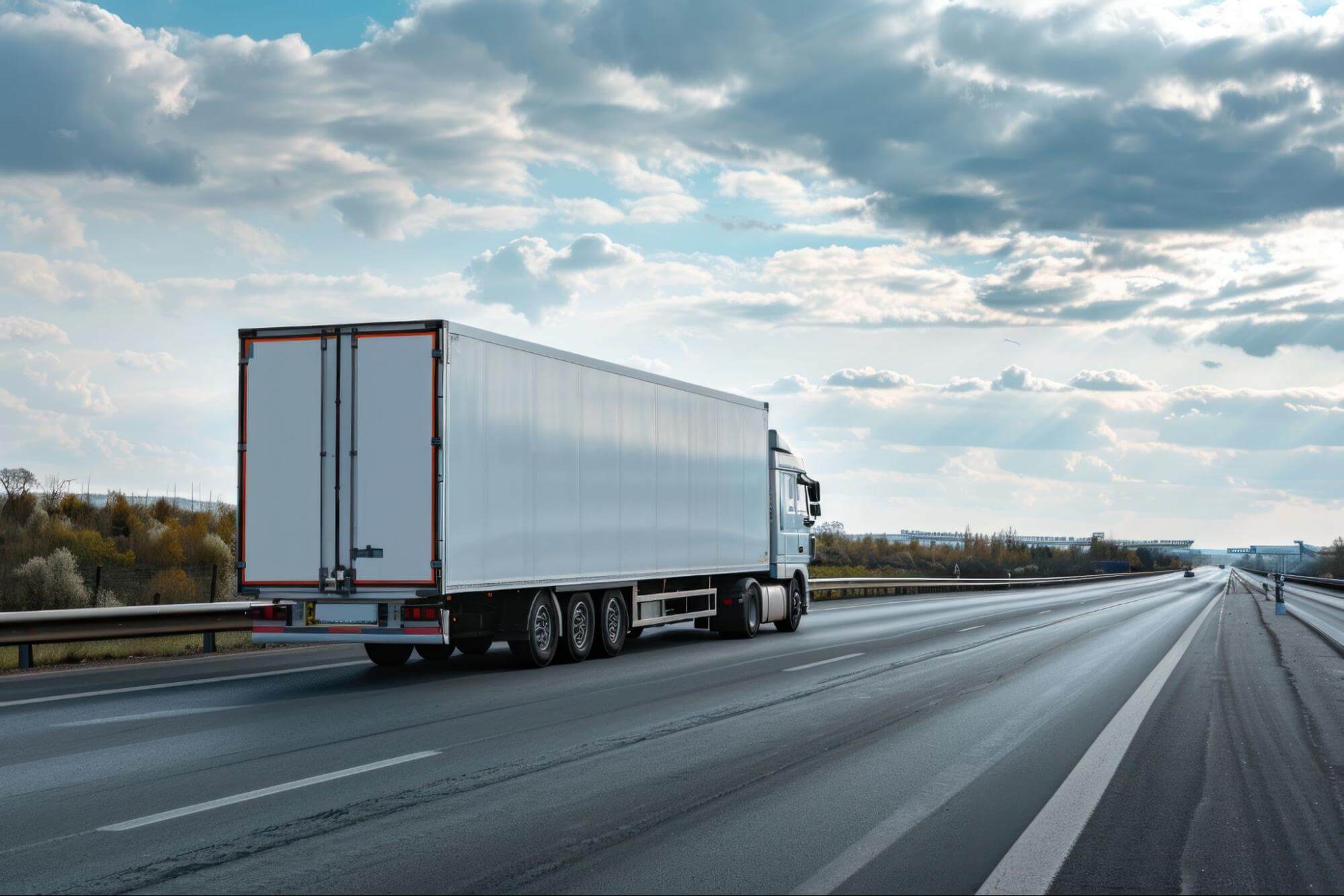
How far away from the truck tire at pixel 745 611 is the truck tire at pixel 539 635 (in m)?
5.97

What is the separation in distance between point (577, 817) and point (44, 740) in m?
5.04

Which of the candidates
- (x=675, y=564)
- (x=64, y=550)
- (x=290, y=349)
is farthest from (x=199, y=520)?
(x=290, y=349)

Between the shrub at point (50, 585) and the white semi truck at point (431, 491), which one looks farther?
the shrub at point (50, 585)

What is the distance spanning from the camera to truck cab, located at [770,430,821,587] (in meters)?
22.8

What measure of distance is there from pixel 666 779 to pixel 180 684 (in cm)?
757

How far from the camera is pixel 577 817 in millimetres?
6781

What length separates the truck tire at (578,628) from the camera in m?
15.8

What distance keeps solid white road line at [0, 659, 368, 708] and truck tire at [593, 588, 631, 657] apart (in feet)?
10.0

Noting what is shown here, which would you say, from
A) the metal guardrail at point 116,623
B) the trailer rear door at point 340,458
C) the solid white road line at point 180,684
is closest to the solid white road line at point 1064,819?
the trailer rear door at point 340,458

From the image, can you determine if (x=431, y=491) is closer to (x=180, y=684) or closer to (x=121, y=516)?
(x=180, y=684)

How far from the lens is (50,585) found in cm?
3152

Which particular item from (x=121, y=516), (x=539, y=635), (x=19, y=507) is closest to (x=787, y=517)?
(x=539, y=635)

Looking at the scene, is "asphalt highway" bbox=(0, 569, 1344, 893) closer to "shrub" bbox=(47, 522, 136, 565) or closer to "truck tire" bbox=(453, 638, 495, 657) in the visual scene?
"truck tire" bbox=(453, 638, 495, 657)

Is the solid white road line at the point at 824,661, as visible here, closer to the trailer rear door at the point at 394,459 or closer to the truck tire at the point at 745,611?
the truck tire at the point at 745,611
